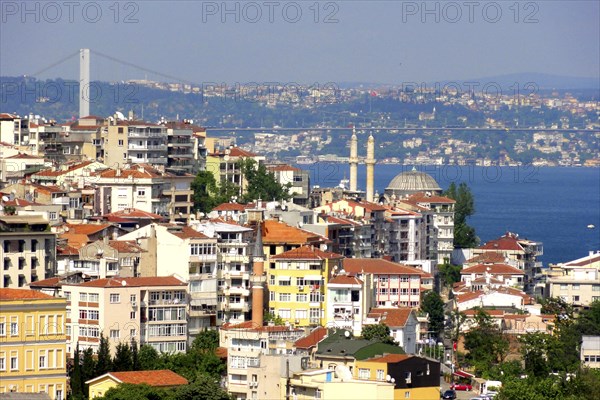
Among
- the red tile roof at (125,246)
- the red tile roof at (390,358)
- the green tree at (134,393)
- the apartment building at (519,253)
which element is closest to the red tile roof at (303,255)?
the red tile roof at (125,246)

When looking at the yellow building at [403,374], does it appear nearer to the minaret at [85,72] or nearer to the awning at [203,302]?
the awning at [203,302]

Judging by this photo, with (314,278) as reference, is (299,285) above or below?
below

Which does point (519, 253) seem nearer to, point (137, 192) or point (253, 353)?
point (137, 192)

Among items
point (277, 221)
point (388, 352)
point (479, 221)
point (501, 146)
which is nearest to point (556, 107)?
point (501, 146)

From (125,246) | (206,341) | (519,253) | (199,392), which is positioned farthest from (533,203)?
(199,392)

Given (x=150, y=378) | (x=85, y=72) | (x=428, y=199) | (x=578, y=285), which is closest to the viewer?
(x=150, y=378)

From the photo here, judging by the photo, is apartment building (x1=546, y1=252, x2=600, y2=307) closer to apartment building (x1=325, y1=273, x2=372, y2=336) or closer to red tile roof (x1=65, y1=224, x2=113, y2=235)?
apartment building (x1=325, y1=273, x2=372, y2=336)
